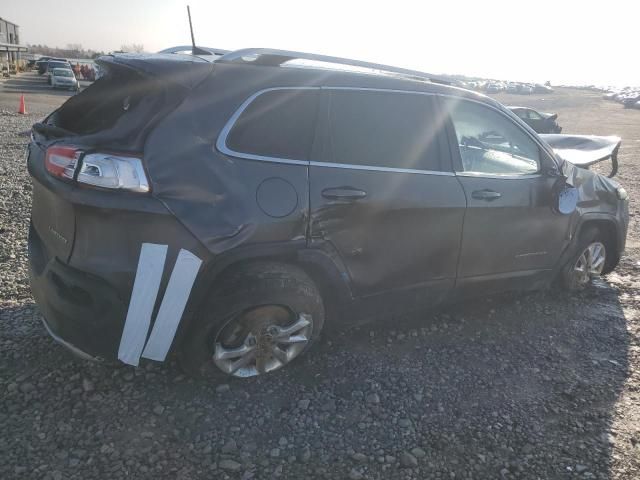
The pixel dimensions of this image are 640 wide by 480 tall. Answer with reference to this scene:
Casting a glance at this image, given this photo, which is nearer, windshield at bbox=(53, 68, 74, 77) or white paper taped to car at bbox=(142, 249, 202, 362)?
white paper taped to car at bbox=(142, 249, 202, 362)

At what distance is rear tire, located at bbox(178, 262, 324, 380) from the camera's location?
2.67 m

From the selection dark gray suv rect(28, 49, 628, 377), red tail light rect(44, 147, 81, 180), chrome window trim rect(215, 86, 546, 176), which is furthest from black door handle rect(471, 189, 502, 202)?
red tail light rect(44, 147, 81, 180)

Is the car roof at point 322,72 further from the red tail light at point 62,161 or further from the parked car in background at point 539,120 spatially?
the parked car in background at point 539,120

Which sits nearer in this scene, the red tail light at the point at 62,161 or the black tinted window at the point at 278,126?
the red tail light at the point at 62,161

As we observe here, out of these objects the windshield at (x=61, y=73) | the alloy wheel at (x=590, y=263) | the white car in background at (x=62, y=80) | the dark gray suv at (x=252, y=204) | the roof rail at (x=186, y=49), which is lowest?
the white car in background at (x=62, y=80)

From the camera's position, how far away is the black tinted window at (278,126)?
2.65 meters

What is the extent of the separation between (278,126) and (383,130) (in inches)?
27.3

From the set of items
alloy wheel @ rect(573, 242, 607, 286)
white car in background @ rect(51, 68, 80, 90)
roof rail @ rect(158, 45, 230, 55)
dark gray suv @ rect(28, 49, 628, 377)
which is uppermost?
roof rail @ rect(158, 45, 230, 55)

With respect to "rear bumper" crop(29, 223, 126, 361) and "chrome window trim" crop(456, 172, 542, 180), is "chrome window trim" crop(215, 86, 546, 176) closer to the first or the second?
"chrome window trim" crop(456, 172, 542, 180)

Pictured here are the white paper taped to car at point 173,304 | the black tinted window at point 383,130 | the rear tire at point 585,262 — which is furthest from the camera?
the rear tire at point 585,262

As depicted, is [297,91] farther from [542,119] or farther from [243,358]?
[542,119]

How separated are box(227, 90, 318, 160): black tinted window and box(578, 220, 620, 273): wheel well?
273 centimetres

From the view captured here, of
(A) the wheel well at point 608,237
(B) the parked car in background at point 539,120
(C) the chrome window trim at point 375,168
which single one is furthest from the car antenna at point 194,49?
(B) the parked car in background at point 539,120

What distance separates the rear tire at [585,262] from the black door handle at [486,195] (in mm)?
1298
